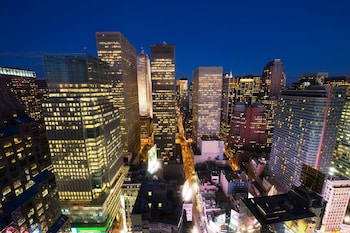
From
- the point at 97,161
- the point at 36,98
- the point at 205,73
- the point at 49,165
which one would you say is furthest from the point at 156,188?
the point at 36,98

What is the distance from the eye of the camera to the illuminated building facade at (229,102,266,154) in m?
116

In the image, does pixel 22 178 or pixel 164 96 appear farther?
pixel 164 96

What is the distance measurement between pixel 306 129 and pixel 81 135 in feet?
279

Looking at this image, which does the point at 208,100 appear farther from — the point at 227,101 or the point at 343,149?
the point at 343,149

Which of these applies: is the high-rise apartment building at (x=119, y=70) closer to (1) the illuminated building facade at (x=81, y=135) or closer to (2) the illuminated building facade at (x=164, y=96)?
(2) the illuminated building facade at (x=164, y=96)

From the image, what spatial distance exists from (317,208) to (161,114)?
82.2m

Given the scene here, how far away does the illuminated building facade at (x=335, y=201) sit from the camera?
50406 mm

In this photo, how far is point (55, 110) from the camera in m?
55.9

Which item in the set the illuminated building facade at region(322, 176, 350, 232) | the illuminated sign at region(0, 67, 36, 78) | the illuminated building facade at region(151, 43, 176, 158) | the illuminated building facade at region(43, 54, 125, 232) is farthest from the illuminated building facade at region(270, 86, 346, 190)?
the illuminated sign at region(0, 67, 36, 78)

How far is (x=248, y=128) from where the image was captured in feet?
388

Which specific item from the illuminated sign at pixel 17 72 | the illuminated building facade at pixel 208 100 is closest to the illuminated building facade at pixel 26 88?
the illuminated sign at pixel 17 72

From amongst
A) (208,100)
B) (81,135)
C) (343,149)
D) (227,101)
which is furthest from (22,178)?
(227,101)

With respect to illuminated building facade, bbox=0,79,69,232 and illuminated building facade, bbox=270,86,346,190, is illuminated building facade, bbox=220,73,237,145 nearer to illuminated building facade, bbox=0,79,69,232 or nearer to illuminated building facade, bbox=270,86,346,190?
illuminated building facade, bbox=270,86,346,190

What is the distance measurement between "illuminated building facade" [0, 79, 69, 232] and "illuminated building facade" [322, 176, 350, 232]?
81.4 metres
